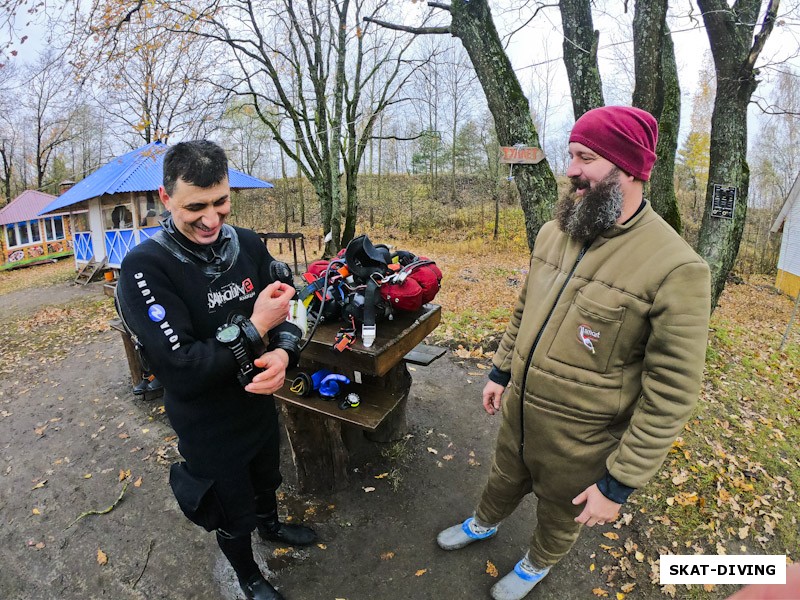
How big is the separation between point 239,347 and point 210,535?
201cm

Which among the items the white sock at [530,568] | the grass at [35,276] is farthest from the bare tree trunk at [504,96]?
the grass at [35,276]

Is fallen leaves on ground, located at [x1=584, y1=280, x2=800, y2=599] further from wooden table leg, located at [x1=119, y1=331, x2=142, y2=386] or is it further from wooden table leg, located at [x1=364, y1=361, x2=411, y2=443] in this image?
wooden table leg, located at [x1=119, y1=331, x2=142, y2=386]

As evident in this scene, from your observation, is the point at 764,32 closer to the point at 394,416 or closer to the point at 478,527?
the point at 394,416

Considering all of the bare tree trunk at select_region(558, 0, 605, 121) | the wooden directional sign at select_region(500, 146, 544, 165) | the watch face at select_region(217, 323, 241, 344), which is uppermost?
the bare tree trunk at select_region(558, 0, 605, 121)

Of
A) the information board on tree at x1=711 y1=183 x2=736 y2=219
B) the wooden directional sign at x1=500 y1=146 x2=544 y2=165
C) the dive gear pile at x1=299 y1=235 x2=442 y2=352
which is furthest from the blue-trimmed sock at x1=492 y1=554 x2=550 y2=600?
the information board on tree at x1=711 y1=183 x2=736 y2=219

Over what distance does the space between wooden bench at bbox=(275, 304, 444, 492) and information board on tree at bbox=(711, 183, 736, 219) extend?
13.7 feet

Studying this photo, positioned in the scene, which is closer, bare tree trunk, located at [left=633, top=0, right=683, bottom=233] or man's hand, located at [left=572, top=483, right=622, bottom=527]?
man's hand, located at [left=572, top=483, right=622, bottom=527]

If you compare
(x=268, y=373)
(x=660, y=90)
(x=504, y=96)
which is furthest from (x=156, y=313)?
(x=660, y=90)

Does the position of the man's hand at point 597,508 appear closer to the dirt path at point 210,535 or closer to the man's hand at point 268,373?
the dirt path at point 210,535

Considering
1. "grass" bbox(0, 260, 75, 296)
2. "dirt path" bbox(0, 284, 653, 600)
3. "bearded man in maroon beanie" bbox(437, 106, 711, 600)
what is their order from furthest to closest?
"grass" bbox(0, 260, 75, 296), "dirt path" bbox(0, 284, 653, 600), "bearded man in maroon beanie" bbox(437, 106, 711, 600)

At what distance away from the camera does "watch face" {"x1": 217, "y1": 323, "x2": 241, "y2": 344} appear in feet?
5.71

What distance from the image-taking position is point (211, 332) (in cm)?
191

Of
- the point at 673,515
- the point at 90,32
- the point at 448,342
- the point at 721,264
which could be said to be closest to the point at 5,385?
the point at 90,32

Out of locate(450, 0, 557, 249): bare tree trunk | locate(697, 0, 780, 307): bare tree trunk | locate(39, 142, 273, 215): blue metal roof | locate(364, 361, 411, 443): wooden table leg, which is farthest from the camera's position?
locate(39, 142, 273, 215): blue metal roof
